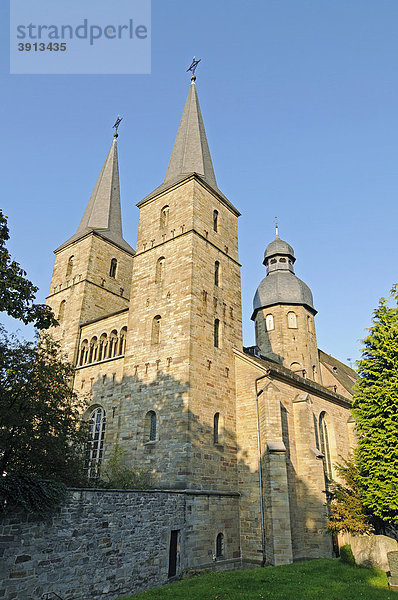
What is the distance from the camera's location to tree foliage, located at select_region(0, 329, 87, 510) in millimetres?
13125

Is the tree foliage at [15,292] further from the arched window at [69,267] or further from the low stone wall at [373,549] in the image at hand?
the arched window at [69,267]

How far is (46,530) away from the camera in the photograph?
10.0m

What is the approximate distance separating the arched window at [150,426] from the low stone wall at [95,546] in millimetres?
3213

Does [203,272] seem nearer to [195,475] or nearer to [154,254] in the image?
[154,254]

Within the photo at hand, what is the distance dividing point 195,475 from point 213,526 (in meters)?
2.15

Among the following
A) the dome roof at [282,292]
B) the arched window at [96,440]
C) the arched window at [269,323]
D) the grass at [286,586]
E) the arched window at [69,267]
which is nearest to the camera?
the grass at [286,586]

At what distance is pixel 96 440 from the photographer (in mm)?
20531

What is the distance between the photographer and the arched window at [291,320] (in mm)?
33000

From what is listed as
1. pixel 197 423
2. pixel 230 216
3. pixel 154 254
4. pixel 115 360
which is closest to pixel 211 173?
pixel 230 216

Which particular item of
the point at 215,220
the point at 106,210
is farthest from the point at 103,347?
the point at 106,210

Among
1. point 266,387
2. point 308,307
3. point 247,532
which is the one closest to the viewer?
point 247,532

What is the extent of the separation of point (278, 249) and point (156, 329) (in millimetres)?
20726

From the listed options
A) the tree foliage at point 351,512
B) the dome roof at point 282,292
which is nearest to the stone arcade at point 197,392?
the tree foliage at point 351,512

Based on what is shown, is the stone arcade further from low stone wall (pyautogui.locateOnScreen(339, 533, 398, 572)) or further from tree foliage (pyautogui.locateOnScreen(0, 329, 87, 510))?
tree foliage (pyautogui.locateOnScreen(0, 329, 87, 510))
